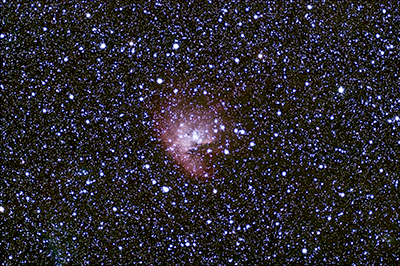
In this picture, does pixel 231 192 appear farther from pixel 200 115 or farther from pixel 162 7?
pixel 162 7

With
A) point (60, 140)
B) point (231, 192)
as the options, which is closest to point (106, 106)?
point (60, 140)

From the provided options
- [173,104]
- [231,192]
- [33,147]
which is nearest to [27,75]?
[33,147]

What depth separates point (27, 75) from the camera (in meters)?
0.46

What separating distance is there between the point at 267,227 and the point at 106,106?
0.28 meters

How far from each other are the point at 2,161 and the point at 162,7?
0.31 m

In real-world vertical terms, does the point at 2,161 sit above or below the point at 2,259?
above

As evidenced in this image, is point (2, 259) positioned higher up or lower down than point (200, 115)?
lower down

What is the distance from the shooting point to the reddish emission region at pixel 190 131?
47 cm

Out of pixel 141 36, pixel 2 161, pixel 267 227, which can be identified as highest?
pixel 141 36

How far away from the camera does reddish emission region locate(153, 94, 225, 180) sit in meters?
0.47

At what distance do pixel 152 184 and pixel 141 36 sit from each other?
0.20 metres

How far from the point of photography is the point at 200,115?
0.47 metres

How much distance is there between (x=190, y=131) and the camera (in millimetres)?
466

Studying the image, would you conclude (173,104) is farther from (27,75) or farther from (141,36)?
(27,75)
